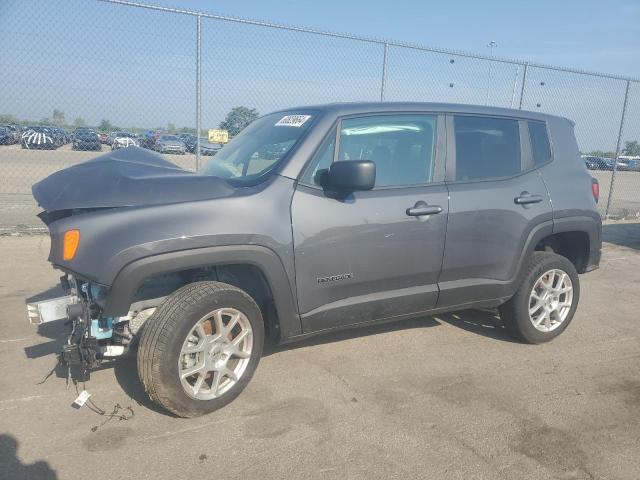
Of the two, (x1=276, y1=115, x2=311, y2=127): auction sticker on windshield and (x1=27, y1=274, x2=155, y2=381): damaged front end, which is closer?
(x1=27, y1=274, x2=155, y2=381): damaged front end

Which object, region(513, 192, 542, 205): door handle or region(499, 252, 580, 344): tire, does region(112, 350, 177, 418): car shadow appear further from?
region(513, 192, 542, 205): door handle

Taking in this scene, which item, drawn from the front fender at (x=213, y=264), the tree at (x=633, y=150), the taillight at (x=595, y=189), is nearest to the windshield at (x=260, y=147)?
the front fender at (x=213, y=264)

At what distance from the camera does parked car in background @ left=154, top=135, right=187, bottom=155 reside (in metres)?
9.12

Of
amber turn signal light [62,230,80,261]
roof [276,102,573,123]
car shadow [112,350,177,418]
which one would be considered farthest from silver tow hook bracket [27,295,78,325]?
roof [276,102,573,123]

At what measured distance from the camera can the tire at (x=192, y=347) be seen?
9.43ft

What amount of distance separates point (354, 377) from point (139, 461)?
1.54m

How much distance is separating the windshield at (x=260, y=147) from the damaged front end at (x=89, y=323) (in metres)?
1.18

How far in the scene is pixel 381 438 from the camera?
292 cm

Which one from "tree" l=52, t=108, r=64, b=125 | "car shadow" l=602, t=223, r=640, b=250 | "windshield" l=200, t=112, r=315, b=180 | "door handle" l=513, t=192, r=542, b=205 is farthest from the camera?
"car shadow" l=602, t=223, r=640, b=250

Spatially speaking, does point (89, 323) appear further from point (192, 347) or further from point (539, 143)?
point (539, 143)

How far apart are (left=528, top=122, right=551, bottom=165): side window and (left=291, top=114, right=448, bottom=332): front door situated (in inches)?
39.1

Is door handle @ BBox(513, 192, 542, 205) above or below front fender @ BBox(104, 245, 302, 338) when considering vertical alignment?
above

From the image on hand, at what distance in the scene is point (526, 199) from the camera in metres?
4.12

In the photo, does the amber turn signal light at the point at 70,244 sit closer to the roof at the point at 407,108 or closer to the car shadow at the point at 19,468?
the car shadow at the point at 19,468
